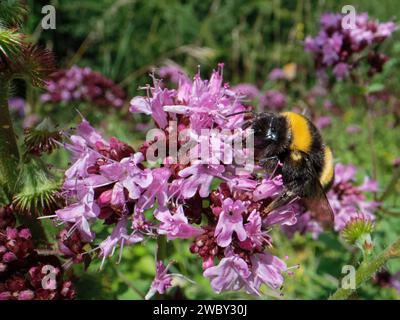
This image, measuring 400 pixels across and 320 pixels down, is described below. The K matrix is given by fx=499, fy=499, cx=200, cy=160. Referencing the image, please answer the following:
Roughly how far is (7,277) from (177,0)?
8.37 metres

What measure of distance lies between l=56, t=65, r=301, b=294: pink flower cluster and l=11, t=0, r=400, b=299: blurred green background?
432 mm

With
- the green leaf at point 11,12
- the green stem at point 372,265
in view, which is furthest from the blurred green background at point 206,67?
the green stem at point 372,265

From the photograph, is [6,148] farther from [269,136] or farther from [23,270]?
[269,136]

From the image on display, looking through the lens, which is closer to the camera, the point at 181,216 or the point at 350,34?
the point at 181,216

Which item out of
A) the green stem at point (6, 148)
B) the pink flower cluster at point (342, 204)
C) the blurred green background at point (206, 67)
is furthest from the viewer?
the blurred green background at point (206, 67)

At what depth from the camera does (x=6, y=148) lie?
71.2 inches

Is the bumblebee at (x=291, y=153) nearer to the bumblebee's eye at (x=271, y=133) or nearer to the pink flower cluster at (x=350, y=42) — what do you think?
the bumblebee's eye at (x=271, y=133)

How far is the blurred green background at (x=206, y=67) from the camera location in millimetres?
3211

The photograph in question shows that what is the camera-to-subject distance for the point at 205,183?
1715 mm

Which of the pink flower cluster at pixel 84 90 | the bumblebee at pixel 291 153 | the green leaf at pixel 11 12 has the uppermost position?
the pink flower cluster at pixel 84 90

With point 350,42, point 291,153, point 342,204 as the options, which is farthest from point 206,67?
point 291,153

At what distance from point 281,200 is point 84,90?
2.90m

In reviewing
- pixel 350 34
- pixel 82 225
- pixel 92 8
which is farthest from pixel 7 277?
pixel 92 8
